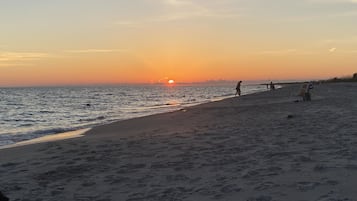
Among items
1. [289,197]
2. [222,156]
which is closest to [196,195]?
[289,197]

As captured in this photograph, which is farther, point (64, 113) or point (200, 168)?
point (64, 113)

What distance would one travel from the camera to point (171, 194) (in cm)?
695

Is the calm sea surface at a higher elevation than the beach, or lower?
lower

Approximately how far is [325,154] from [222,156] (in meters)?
2.18

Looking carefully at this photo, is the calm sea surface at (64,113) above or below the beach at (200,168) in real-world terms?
below

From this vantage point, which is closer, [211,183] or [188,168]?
[211,183]

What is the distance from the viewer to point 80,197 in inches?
289

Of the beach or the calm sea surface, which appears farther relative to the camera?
the calm sea surface

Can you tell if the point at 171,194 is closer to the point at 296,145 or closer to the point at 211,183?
the point at 211,183

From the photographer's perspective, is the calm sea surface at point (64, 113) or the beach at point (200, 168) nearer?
the beach at point (200, 168)

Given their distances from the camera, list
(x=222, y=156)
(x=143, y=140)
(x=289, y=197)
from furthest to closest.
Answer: (x=143, y=140) < (x=222, y=156) < (x=289, y=197)

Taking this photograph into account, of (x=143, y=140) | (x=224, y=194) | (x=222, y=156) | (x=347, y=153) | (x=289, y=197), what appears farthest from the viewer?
(x=143, y=140)

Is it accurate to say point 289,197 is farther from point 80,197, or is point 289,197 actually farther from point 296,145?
point 296,145

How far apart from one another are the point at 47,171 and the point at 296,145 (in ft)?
18.9
